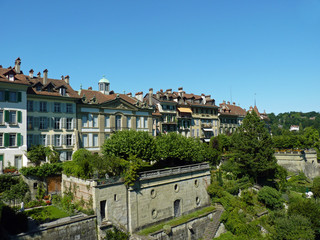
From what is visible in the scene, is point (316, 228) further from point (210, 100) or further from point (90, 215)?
point (210, 100)

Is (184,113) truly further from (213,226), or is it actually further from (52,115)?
(52,115)

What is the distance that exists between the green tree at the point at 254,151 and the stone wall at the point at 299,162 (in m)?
13.9

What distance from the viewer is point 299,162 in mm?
56625

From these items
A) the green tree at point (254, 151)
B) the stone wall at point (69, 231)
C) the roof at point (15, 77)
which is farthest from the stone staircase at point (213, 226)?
the roof at point (15, 77)

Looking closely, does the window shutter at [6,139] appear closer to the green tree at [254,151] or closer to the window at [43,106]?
the window at [43,106]

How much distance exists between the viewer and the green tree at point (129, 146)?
33344 mm

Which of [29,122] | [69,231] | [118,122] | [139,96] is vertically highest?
[139,96]

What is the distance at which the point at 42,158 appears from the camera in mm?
A: 34281

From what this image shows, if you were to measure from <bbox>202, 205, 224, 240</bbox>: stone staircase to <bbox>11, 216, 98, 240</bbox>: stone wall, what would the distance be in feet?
47.9

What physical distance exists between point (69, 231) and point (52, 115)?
62.7 ft

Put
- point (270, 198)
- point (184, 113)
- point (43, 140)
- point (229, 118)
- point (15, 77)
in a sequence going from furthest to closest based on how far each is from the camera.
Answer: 1. point (229, 118)
2. point (184, 113)
3. point (270, 198)
4. point (43, 140)
5. point (15, 77)

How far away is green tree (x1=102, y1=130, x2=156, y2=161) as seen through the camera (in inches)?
1313

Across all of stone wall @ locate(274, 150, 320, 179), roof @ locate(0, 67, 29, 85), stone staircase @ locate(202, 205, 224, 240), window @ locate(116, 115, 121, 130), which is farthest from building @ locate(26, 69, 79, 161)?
stone wall @ locate(274, 150, 320, 179)

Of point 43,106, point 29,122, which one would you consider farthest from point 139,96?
point 29,122
